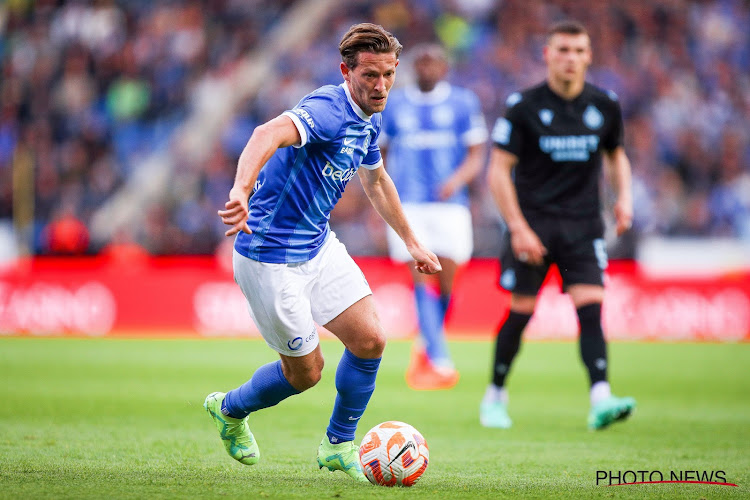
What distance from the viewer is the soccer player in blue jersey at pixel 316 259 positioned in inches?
184

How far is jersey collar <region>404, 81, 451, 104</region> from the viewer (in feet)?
31.2

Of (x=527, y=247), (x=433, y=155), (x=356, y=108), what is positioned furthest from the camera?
(x=433, y=155)

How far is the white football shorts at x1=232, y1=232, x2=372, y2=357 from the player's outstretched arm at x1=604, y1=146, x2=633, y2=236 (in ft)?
8.09

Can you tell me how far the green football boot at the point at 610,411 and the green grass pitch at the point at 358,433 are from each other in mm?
97

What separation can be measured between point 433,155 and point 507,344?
3.05m

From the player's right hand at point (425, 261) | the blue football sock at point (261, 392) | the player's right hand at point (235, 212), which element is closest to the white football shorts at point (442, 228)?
the player's right hand at point (425, 261)

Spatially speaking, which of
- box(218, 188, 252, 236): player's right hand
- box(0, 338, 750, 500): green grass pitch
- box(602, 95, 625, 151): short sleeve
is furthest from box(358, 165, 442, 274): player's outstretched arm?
box(602, 95, 625, 151): short sleeve

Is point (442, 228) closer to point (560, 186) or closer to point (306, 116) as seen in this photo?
point (560, 186)

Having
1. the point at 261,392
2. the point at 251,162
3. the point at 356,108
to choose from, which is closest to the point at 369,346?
the point at 261,392

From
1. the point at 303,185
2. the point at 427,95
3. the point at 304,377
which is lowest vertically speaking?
the point at 304,377

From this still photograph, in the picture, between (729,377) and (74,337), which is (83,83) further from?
(729,377)

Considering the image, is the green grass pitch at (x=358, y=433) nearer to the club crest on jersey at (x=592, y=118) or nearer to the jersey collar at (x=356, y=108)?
the jersey collar at (x=356, y=108)

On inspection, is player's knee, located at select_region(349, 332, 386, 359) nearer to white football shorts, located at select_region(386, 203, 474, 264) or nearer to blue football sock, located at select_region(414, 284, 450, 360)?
blue football sock, located at select_region(414, 284, 450, 360)

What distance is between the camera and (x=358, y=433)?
631 cm
